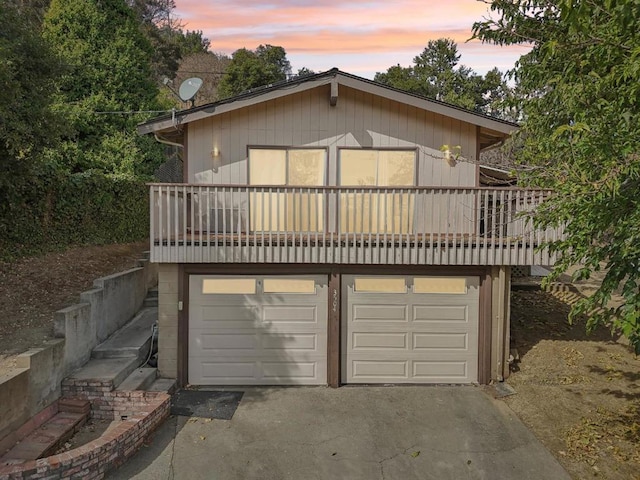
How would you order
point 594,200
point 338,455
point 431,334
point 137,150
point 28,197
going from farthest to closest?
point 137,150
point 28,197
point 431,334
point 338,455
point 594,200

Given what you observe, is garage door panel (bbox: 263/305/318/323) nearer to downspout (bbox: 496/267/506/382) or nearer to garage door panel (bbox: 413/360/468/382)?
garage door panel (bbox: 413/360/468/382)

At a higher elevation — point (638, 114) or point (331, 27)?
point (331, 27)

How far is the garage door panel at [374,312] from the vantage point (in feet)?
25.6

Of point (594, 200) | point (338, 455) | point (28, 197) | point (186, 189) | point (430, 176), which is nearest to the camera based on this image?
point (594, 200)

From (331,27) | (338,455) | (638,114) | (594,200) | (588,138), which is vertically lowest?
(338,455)

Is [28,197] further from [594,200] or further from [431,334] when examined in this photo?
[594,200]

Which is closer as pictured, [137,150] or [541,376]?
[541,376]

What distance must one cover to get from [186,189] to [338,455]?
4.87 meters

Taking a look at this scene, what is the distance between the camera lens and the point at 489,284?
25.5 feet

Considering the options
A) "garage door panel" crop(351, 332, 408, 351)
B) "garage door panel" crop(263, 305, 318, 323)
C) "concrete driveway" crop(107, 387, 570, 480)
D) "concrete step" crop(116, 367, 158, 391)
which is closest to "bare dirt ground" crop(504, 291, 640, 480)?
"concrete driveway" crop(107, 387, 570, 480)

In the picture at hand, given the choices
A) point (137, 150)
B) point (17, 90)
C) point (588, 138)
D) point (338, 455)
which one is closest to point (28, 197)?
point (17, 90)

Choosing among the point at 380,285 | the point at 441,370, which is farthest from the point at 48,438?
the point at 441,370

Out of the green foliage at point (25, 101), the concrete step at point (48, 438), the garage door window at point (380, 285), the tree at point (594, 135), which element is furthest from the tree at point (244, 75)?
the tree at point (594, 135)

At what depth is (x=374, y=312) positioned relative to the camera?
307 inches
